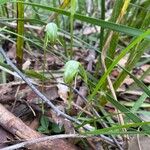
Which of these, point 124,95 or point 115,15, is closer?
point 115,15

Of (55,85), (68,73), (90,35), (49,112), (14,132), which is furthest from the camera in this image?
(90,35)

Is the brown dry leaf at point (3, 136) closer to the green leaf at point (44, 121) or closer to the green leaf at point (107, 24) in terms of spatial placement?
the green leaf at point (44, 121)

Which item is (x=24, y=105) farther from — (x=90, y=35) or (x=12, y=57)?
(x=90, y=35)

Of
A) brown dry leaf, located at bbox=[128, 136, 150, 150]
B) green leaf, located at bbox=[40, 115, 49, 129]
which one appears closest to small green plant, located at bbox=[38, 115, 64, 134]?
green leaf, located at bbox=[40, 115, 49, 129]

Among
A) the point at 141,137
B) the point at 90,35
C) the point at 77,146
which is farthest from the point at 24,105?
the point at 90,35

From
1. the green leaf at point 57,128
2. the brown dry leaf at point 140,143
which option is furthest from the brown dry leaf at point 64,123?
the brown dry leaf at point 140,143

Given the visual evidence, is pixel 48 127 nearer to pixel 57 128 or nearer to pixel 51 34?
pixel 57 128

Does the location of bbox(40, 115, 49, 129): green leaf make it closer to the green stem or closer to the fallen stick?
the fallen stick

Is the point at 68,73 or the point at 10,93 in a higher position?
the point at 68,73
